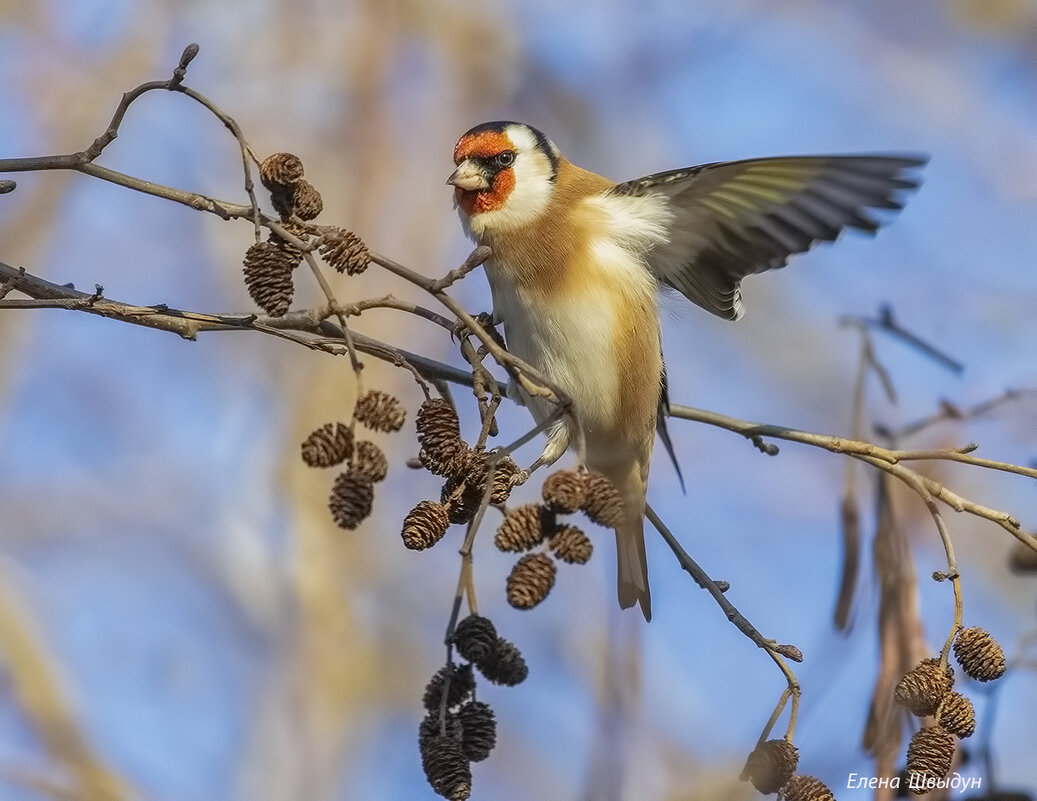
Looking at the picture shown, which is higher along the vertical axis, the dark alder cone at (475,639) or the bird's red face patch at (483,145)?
the bird's red face patch at (483,145)

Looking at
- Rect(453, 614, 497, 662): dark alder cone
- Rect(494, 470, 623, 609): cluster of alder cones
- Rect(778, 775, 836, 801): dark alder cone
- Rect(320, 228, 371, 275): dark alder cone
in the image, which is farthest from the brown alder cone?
Rect(778, 775, 836, 801): dark alder cone

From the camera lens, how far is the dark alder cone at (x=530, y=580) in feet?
5.66

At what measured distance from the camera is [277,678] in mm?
4777

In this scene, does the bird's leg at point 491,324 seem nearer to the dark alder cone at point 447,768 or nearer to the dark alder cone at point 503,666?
the dark alder cone at point 503,666

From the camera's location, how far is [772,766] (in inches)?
75.1

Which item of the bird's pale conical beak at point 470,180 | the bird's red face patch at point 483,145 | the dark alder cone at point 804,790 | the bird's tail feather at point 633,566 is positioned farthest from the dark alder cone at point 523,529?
the bird's red face patch at point 483,145

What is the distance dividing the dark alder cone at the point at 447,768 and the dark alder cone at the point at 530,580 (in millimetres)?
219

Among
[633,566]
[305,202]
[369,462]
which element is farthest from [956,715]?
[305,202]

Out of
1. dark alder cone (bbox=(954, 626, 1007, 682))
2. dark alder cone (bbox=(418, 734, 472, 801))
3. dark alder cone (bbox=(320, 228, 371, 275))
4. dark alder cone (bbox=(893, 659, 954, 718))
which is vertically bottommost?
dark alder cone (bbox=(418, 734, 472, 801))

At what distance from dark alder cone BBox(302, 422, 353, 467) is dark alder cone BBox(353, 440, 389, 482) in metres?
0.02

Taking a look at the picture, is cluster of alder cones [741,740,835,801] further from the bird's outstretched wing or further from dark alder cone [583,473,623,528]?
the bird's outstretched wing

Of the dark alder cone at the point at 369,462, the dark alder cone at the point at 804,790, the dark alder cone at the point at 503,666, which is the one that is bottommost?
Answer: the dark alder cone at the point at 503,666

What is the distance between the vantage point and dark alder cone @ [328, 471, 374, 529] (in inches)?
67.4

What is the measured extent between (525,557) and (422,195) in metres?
3.58
